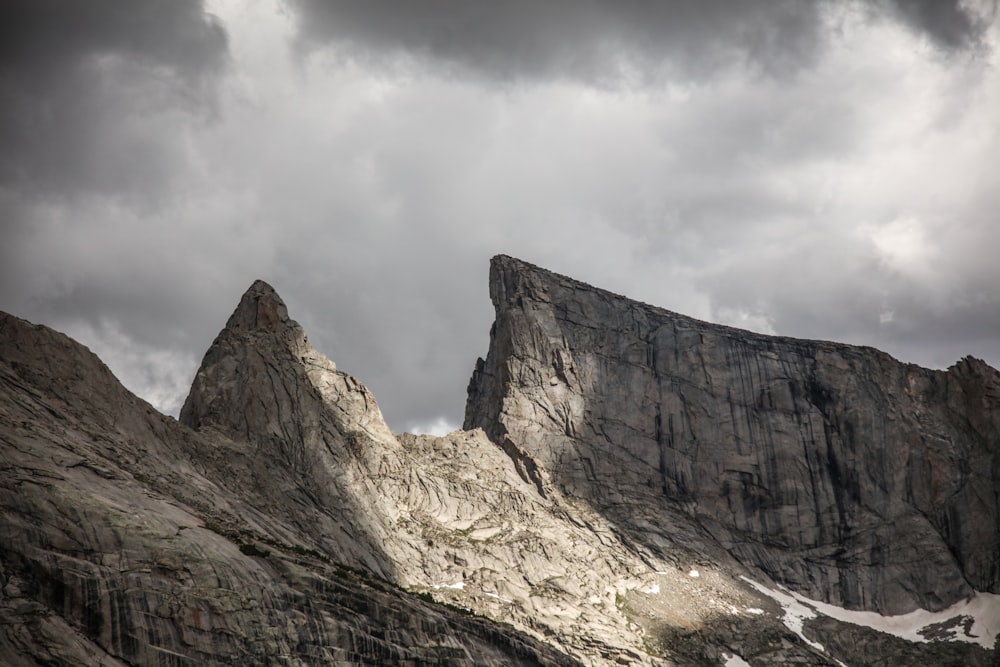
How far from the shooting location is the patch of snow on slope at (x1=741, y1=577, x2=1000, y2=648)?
168125mm

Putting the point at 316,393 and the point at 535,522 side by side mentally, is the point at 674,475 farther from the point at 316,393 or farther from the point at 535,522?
the point at 316,393

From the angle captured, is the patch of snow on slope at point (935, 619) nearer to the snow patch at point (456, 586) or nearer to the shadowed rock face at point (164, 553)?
the snow patch at point (456, 586)

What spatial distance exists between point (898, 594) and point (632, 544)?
49125 millimetres

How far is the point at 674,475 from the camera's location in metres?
198

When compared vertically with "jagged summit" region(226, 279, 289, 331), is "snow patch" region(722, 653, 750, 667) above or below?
below

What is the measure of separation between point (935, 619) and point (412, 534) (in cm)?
9282

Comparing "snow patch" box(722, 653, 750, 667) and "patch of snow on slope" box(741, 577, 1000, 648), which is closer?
"snow patch" box(722, 653, 750, 667)

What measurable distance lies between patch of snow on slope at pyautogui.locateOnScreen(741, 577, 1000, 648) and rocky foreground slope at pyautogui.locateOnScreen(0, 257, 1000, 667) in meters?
0.57

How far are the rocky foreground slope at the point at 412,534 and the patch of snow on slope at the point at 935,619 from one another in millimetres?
571

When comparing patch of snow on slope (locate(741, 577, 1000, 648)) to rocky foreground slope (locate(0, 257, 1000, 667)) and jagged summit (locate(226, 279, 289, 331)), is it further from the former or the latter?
jagged summit (locate(226, 279, 289, 331))

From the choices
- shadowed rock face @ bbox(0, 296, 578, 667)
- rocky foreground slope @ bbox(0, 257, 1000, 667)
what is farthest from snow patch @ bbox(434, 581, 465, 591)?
shadowed rock face @ bbox(0, 296, 578, 667)

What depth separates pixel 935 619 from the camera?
6865 inches

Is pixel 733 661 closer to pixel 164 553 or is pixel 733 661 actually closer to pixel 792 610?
pixel 792 610

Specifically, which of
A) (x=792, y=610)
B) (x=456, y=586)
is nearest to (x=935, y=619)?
(x=792, y=610)
